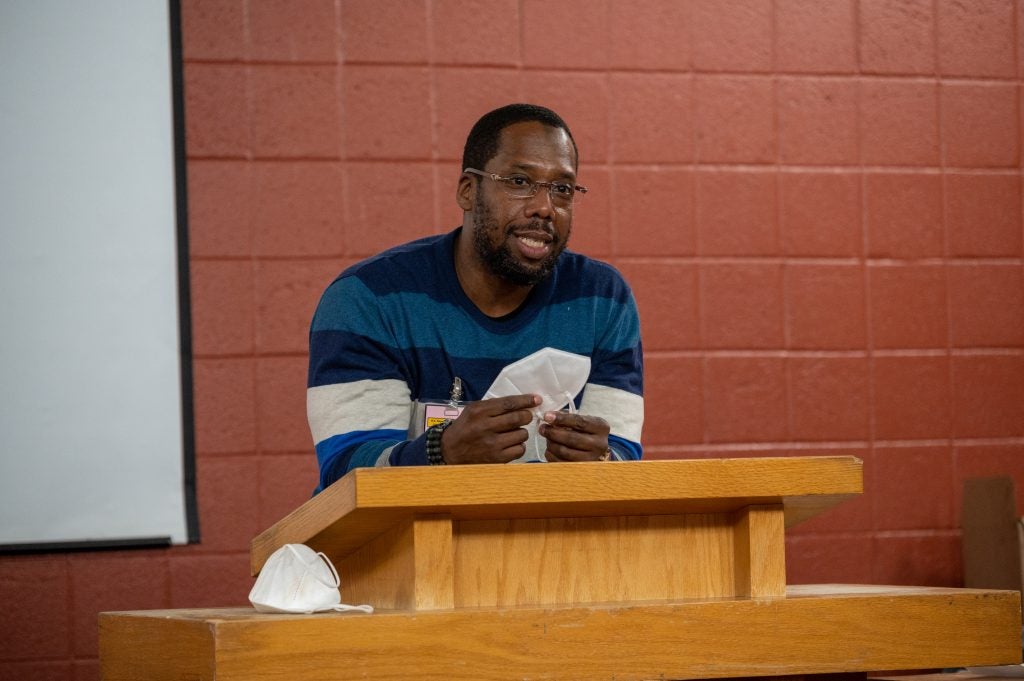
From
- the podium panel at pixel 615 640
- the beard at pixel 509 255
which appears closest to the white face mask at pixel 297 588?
the podium panel at pixel 615 640

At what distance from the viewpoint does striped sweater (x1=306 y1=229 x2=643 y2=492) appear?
203 centimetres

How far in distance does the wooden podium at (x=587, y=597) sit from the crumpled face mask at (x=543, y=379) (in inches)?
19.3

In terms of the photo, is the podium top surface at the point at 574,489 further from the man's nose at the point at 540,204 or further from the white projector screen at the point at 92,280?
the white projector screen at the point at 92,280

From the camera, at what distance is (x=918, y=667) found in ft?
5.03

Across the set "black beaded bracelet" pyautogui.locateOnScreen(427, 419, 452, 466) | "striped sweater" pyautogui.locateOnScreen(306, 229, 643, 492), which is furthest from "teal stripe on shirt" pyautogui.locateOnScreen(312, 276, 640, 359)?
"black beaded bracelet" pyautogui.locateOnScreen(427, 419, 452, 466)

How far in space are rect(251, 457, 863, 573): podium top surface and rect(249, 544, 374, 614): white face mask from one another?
0.19 feet

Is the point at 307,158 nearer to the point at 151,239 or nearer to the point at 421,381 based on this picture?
the point at 151,239

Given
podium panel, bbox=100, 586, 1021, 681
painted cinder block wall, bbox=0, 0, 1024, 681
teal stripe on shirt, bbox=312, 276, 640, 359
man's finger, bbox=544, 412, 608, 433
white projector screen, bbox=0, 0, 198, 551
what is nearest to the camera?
podium panel, bbox=100, 586, 1021, 681

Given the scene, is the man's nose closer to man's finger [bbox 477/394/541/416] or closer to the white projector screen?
man's finger [bbox 477/394/541/416]

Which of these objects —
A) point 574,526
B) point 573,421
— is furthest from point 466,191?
point 574,526

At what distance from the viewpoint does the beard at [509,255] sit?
2.27 m

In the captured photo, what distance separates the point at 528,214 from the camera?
2.28 meters

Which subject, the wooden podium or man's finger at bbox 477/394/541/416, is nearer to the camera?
the wooden podium

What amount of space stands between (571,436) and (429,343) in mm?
478
